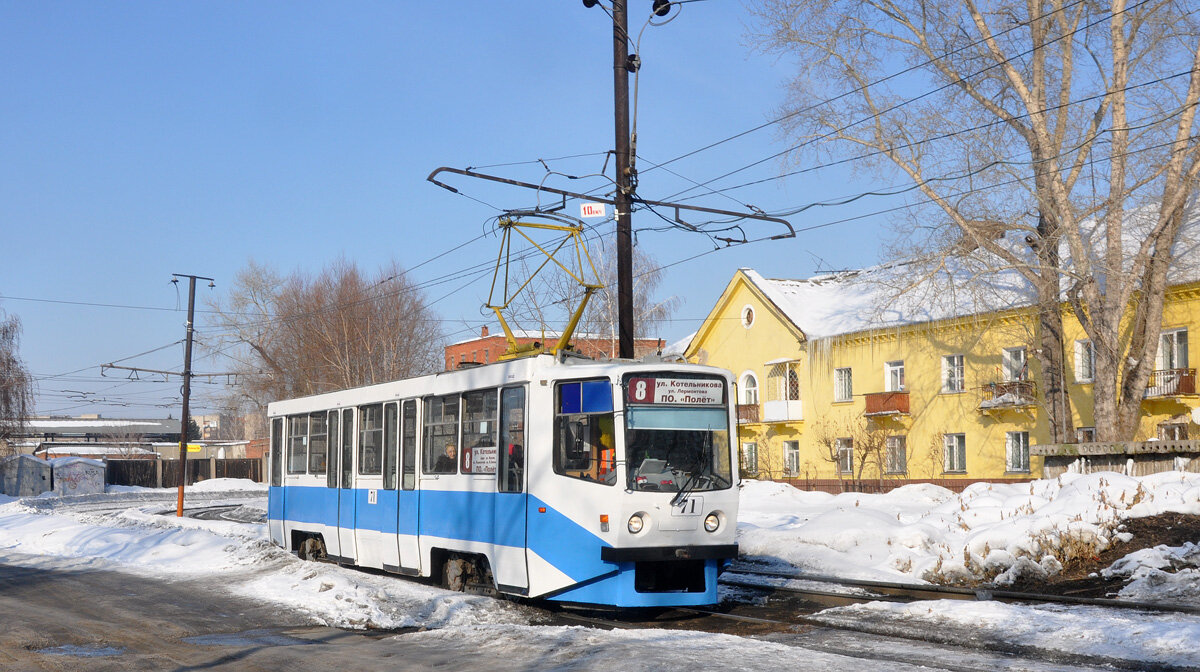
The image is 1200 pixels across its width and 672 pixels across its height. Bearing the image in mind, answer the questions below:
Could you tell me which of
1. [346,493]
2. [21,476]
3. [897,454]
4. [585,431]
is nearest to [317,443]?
[346,493]

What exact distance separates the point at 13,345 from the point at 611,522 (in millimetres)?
50899

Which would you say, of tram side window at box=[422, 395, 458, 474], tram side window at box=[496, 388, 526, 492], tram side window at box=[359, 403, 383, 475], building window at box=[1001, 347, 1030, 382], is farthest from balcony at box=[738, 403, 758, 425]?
tram side window at box=[496, 388, 526, 492]

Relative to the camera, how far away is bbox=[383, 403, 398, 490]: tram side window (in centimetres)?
1558

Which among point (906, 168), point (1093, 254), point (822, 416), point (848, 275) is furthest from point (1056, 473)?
point (848, 275)

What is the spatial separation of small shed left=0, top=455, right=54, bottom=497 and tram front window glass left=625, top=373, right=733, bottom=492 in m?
54.1

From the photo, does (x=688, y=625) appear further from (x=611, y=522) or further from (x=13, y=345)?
(x=13, y=345)

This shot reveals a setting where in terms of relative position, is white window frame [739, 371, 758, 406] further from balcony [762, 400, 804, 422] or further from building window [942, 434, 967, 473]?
building window [942, 434, 967, 473]

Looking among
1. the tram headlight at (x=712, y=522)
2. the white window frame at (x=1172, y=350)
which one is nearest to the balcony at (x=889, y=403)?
the white window frame at (x=1172, y=350)

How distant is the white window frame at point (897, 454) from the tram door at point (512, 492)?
30.8 metres

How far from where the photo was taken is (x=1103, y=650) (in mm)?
9219

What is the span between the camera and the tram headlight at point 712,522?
12.0 m

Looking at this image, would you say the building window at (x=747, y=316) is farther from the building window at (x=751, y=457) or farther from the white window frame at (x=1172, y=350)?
the white window frame at (x=1172, y=350)

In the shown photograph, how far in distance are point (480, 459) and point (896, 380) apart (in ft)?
102

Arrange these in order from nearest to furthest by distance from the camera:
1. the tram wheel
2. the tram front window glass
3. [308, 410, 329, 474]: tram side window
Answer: the tram front window glass → [308, 410, 329, 474]: tram side window → the tram wheel
